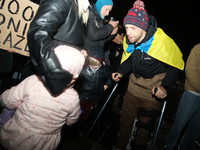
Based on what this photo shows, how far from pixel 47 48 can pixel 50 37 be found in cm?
17

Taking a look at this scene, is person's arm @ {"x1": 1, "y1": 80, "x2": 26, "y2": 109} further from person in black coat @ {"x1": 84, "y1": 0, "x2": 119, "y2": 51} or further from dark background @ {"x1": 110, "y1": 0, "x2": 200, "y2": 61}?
dark background @ {"x1": 110, "y1": 0, "x2": 200, "y2": 61}

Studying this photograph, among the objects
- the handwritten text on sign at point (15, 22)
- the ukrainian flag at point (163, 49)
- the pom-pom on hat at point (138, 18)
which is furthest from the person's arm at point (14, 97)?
the ukrainian flag at point (163, 49)

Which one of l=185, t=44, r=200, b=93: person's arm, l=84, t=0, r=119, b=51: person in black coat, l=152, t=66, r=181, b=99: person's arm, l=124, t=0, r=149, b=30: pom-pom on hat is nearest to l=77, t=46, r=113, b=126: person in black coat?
l=84, t=0, r=119, b=51: person in black coat

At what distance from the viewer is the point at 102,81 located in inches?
109

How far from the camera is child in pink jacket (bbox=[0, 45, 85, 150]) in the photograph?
116cm

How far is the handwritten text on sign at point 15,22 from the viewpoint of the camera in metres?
1.76

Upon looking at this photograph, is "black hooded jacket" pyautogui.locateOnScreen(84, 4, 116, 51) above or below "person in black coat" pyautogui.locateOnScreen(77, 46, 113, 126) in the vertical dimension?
above

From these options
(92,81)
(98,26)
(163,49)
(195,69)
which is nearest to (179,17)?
(195,69)

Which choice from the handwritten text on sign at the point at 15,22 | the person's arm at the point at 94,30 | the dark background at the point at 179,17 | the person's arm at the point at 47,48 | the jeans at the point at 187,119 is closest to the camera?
the person's arm at the point at 47,48

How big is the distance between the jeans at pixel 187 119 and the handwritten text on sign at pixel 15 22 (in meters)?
3.04

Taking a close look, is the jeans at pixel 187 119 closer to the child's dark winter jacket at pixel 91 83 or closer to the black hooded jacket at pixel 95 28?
the child's dark winter jacket at pixel 91 83

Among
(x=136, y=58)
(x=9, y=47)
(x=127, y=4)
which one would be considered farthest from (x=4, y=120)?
(x=127, y=4)

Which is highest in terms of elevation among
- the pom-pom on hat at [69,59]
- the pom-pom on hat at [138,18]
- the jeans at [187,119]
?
the pom-pom on hat at [138,18]

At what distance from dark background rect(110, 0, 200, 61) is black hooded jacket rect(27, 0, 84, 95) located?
4563 mm
